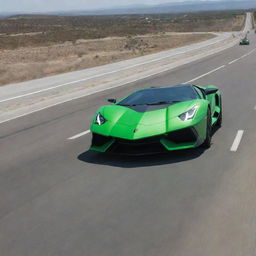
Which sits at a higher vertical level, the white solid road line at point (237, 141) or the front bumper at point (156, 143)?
the front bumper at point (156, 143)

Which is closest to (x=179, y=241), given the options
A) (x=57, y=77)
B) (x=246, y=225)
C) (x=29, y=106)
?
(x=246, y=225)

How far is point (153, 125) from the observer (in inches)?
299

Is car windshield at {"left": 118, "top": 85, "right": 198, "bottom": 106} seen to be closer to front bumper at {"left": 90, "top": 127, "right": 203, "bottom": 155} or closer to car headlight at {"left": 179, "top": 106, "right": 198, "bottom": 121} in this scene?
car headlight at {"left": 179, "top": 106, "right": 198, "bottom": 121}

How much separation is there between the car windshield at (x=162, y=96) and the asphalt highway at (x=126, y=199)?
41.8 inches

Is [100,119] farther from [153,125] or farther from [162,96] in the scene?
[162,96]

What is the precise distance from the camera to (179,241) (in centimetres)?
458

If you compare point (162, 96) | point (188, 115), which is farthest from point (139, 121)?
point (162, 96)

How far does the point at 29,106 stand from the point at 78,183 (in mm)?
8889

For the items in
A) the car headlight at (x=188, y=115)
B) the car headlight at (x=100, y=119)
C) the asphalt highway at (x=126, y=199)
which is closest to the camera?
the asphalt highway at (x=126, y=199)

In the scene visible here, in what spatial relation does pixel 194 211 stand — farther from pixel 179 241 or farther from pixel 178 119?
pixel 178 119

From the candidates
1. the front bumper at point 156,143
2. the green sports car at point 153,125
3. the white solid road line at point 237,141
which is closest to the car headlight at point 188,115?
the green sports car at point 153,125

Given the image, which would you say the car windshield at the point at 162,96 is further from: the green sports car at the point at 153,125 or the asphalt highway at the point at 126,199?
the asphalt highway at the point at 126,199

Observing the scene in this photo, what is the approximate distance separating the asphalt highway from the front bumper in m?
0.20

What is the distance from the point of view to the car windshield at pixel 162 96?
8594mm
